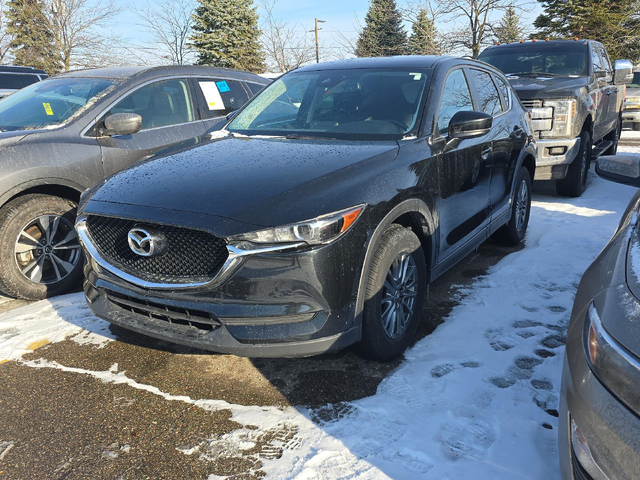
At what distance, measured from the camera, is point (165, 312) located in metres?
2.63

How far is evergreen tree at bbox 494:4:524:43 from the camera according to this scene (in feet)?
60.0

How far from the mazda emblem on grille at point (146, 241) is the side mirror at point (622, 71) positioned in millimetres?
8182

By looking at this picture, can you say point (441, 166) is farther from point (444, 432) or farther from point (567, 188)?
point (567, 188)

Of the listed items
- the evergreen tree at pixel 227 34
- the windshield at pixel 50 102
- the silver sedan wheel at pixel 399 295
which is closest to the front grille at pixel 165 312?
the silver sedan wheel at pixel 399 295

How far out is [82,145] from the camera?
422 cm

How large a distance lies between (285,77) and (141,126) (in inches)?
52.8

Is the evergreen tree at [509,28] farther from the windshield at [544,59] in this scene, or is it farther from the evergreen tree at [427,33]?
the windshield at [544,59]

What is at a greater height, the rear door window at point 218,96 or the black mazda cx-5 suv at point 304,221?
the rear door window at point 218,96

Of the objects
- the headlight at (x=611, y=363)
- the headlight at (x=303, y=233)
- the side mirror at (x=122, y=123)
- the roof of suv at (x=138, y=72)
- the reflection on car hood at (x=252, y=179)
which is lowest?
the headlight at (x=611, y=363)

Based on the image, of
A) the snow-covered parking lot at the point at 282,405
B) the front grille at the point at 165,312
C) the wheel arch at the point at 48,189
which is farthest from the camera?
the wheel arch at the point at 48,189

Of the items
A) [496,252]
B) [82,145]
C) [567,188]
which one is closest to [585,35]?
[567,188]

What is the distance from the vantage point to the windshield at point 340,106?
348 cm

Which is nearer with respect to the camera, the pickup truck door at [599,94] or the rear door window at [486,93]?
the rear door window at [486,93]

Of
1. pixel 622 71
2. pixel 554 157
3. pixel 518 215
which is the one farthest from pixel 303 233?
pixel 622 71
